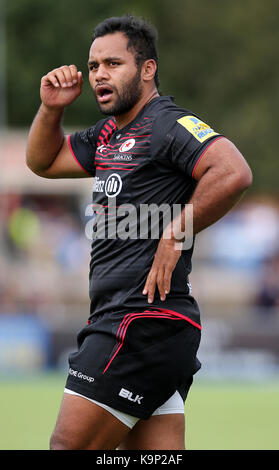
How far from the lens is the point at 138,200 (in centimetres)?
446

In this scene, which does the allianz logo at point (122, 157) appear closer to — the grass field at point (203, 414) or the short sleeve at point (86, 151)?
the short sleeve at point (86, 151)

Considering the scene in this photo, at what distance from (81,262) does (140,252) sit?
12.7m

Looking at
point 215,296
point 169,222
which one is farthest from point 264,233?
point 169,222

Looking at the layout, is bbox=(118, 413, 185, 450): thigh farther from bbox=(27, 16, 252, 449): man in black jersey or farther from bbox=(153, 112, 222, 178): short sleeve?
bbox=(153, 112, 222, 178): short sleeve

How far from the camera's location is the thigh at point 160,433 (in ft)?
14.8

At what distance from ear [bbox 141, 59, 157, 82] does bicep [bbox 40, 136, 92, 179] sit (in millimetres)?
690

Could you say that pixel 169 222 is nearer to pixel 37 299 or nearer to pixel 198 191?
pixel 198 191

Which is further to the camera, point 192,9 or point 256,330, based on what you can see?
point 192,9

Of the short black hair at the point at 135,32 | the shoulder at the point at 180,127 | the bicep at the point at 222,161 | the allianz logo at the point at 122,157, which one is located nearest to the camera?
the bicep at the point at 222,161

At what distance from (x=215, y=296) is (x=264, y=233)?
71.6 inches

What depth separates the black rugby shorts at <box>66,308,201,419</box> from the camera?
4316 millimetres

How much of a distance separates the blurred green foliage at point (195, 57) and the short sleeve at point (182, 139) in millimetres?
26517

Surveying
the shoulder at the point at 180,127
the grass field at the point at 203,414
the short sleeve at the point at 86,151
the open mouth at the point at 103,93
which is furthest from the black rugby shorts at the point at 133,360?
the grass field at the point at 203,414

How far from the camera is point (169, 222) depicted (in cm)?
443
